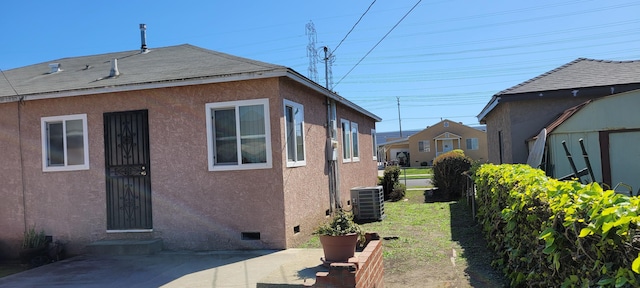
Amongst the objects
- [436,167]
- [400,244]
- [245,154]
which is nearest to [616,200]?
[400,244]

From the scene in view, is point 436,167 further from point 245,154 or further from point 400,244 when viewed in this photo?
point 245,154

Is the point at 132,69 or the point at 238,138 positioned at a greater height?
the point at 132,69

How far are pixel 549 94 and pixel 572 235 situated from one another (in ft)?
26.7

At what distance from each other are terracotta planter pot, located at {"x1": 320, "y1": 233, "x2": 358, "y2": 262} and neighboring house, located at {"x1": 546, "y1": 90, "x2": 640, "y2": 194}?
597cm

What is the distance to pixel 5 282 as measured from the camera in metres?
6.54

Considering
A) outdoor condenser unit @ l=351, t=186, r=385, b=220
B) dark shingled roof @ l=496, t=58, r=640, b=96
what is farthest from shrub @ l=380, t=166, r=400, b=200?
dark shingled roof @ l=496, t=58, r=640, b=96

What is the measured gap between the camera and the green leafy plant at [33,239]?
8.38 meters

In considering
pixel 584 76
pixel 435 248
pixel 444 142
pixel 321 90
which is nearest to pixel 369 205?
pixel 321 90

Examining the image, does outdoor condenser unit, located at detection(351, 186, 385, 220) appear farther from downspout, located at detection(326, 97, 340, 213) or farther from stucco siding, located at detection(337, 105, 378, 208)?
stucco siding, located at detection(337, 105, 378, 208)

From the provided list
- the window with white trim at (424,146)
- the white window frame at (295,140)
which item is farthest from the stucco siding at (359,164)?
the window with white trim at (424,146)

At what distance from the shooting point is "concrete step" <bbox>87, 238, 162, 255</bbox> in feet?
25.7

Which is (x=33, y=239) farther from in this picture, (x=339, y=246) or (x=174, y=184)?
(x=339, y=246)

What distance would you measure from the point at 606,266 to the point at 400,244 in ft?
18.8

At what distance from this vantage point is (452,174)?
15453 millimetres
